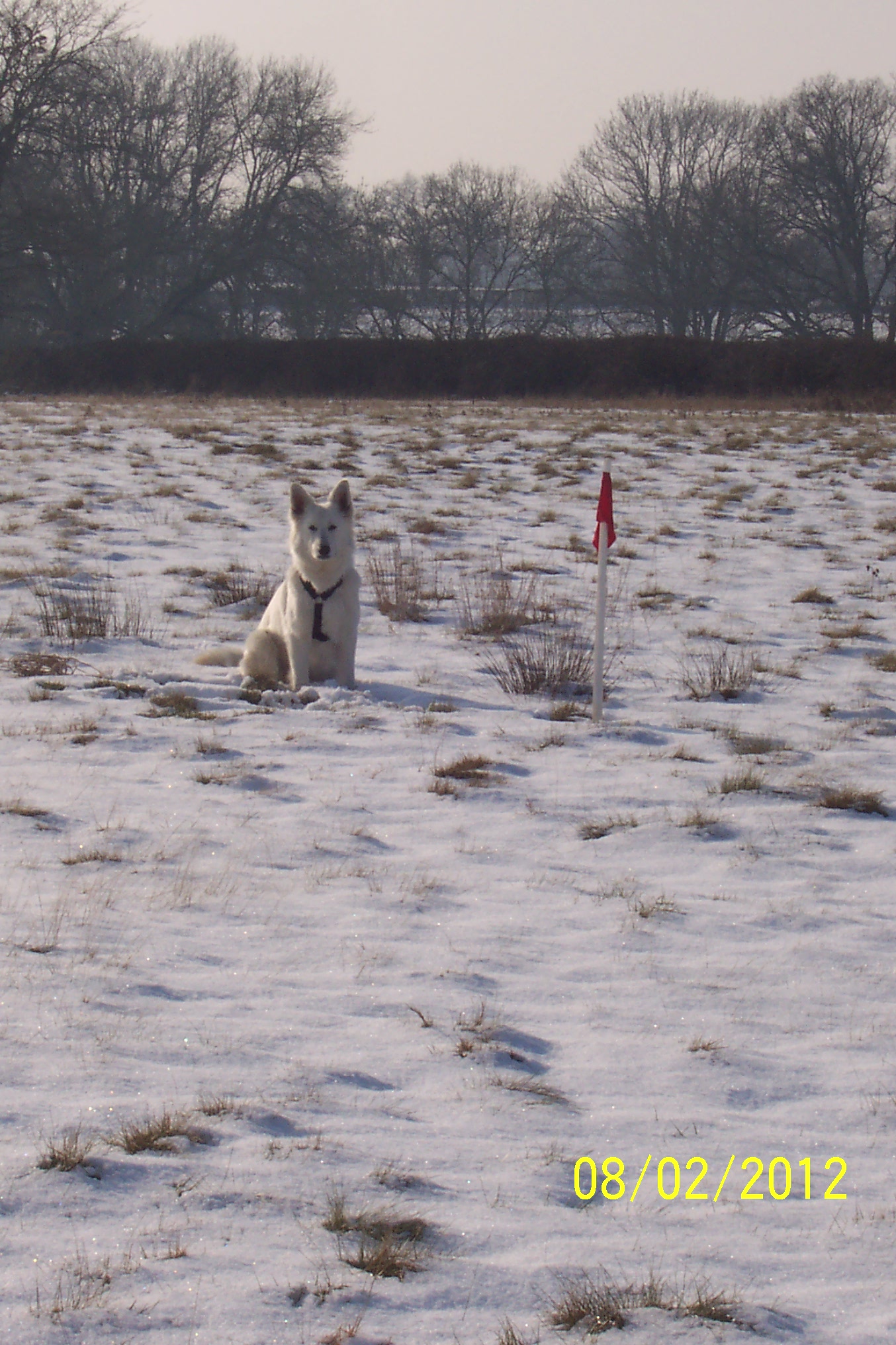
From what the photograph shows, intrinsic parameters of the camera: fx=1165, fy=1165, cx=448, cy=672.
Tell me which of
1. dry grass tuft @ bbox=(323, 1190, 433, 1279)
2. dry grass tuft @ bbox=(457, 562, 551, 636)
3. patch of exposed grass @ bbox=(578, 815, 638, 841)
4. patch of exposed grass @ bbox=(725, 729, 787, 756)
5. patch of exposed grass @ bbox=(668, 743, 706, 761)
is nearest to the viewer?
dry grass tuft @ bbox=(323, 1190, 433, 1279)

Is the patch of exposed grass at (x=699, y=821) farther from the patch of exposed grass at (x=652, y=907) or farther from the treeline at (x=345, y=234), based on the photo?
the treeline at (x=345, y=234)

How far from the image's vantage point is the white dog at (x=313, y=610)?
24.1 ft

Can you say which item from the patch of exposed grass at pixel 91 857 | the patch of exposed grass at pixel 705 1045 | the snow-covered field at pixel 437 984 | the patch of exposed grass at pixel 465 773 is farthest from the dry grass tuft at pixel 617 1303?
the patch of exposed grass at pixel 465 773

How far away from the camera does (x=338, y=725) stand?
21.7 ft

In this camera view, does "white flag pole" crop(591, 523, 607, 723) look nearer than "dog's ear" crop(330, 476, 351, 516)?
Yes

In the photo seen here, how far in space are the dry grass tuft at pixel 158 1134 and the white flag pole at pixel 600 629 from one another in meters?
4.21

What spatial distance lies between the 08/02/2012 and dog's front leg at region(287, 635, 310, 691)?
16.0 feet

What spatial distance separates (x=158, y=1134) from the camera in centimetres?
277

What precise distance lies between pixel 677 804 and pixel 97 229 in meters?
36.4

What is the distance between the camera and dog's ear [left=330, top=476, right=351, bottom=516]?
7676 millimetres

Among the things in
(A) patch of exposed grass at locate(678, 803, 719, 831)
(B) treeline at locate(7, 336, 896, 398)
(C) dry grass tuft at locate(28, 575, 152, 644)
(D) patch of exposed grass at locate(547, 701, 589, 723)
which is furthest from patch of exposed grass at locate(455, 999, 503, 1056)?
(B) treeline at locate(7, 336, 896, 398)

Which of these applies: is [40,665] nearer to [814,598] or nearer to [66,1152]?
[66,1152]

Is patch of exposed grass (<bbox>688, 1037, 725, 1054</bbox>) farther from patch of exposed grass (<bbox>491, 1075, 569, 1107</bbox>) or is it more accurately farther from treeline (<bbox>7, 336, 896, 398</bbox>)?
treeline (<bbox>7, 336, 896, 398</bbox>)

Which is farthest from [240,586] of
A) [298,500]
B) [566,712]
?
[566,712]
